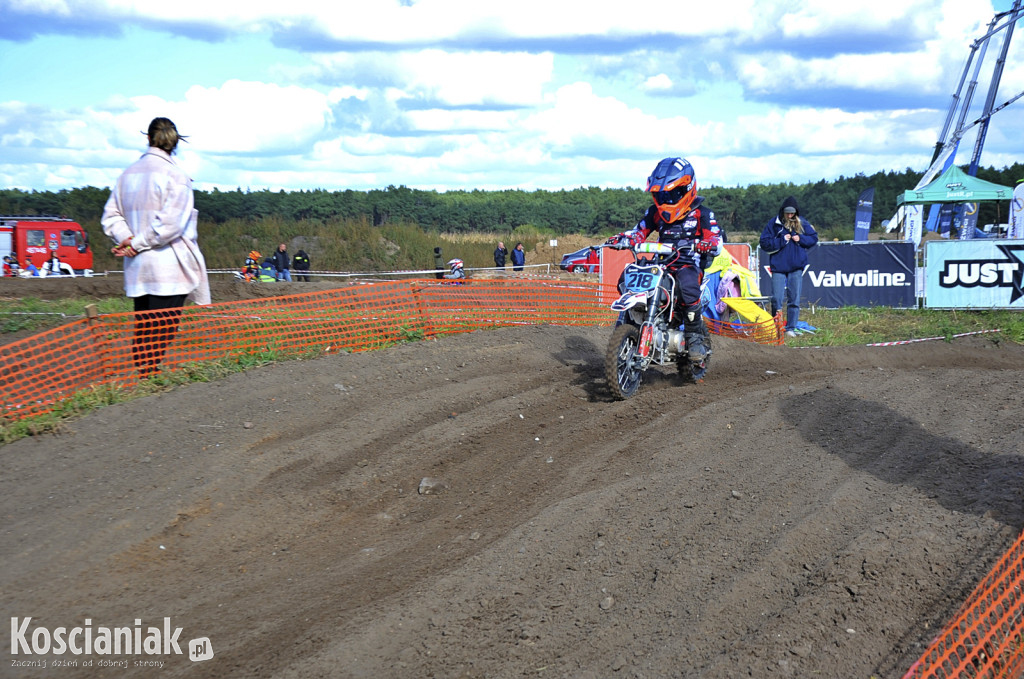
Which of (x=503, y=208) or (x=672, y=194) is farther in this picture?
(x=503, y=208)

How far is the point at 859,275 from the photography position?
17781 mm

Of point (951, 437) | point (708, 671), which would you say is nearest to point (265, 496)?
point (708, 671)

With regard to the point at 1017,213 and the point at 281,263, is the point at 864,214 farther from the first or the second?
the point at 281,263

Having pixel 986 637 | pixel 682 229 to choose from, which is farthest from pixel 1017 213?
pixel 986 637

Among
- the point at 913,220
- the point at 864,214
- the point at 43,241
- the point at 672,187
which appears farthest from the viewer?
the point at 43,241

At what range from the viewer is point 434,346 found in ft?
33.8

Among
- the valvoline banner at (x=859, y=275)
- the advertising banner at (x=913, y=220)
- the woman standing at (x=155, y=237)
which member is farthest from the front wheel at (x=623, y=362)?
the advertising banner at (x=913, y=220)

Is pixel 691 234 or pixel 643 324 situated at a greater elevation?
pixel 691 234

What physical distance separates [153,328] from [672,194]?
5187mm

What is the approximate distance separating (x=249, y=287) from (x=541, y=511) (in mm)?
17641

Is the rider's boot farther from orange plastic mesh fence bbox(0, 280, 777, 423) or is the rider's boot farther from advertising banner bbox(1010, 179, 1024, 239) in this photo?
advertising banner bbox(1010, 179, 1024, 239)

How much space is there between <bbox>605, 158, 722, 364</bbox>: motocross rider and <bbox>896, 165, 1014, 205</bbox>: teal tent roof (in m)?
21.6

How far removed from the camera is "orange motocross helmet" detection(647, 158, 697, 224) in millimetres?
8398

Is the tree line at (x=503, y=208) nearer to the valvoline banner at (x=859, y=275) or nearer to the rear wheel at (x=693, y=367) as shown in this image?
Answer: the valvoline banner at (x=859, y=275)
